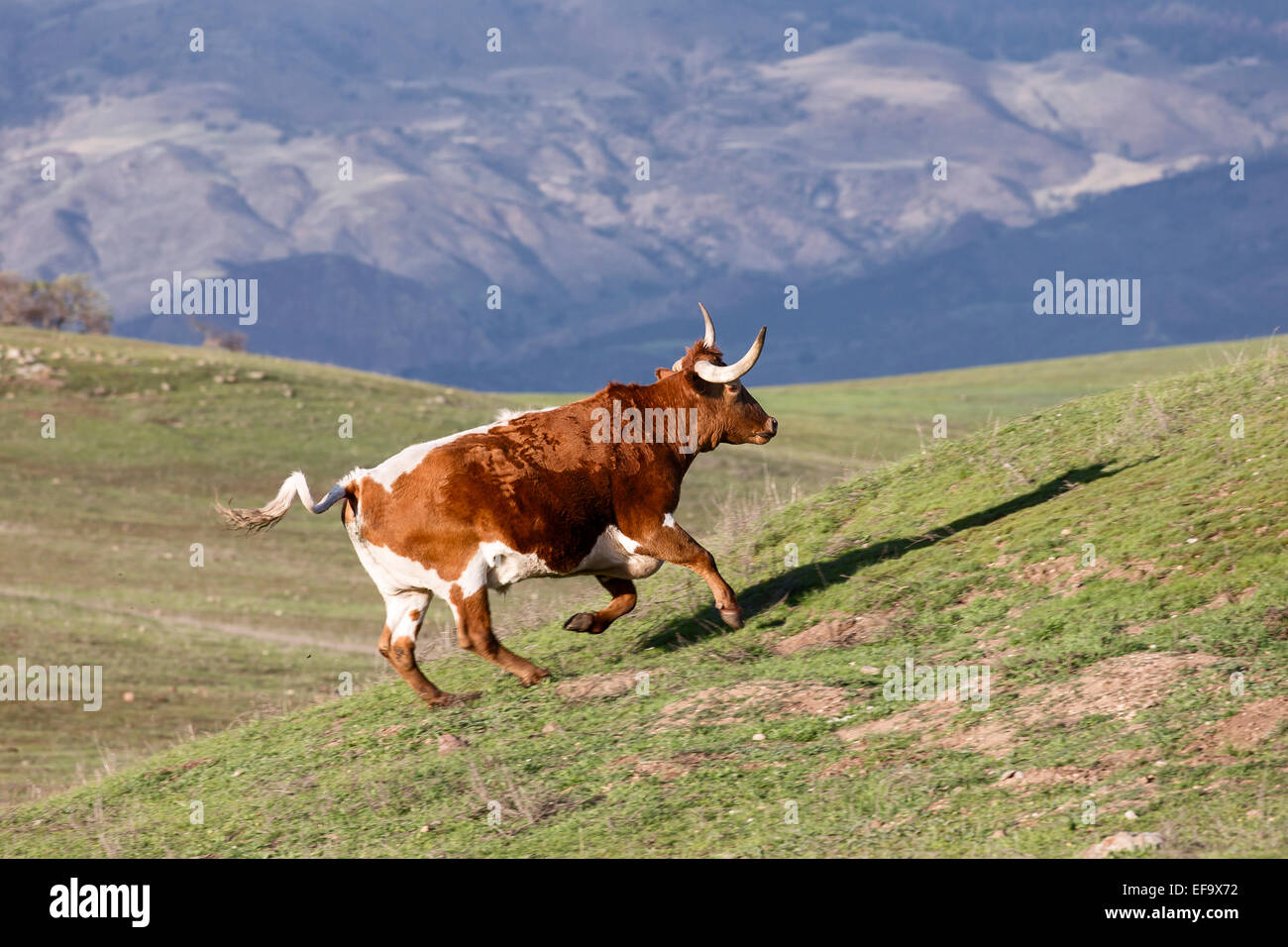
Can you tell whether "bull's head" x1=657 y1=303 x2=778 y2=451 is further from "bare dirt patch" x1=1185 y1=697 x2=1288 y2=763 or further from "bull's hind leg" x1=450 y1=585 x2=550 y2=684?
"bare dirt patch" x1=1185 y1=697 x2=1288 y2=763

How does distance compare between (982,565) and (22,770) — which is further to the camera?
(22,770)

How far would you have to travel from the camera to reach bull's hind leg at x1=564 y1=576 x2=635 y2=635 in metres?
11.9

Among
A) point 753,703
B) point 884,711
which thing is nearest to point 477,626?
point 753,703

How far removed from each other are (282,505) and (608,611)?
257 centimetres

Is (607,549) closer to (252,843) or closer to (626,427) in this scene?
(626,427)

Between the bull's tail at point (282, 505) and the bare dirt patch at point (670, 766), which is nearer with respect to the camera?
the bare dirt patch at point (670, 766)

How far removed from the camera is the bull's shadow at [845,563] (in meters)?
12.9

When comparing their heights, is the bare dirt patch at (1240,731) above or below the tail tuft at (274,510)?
below

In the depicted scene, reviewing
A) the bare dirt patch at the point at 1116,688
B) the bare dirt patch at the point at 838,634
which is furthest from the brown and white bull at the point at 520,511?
the bare dirt patch at the point at 1116,688

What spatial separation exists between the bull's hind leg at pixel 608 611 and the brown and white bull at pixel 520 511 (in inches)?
0.4

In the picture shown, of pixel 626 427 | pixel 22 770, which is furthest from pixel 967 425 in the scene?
pixel 626 427

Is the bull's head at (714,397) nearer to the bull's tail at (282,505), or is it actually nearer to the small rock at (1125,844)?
the bull's tail at (282,505)
